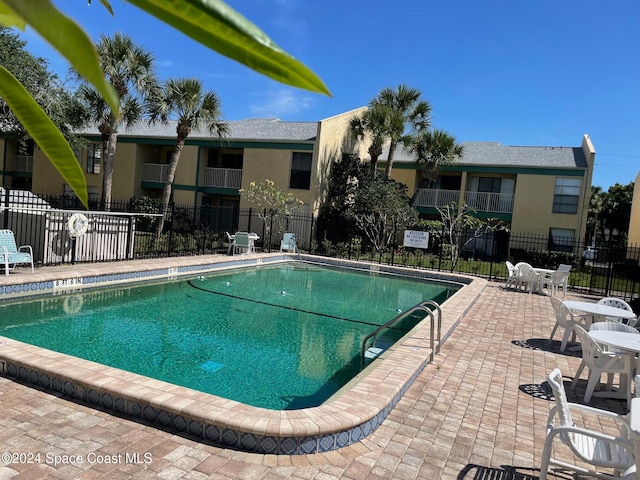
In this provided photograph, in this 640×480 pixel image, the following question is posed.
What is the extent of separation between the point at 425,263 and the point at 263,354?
14314mm

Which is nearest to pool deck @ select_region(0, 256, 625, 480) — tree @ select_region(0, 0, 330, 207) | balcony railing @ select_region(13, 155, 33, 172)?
tree @ select_region(0, 0, 330, 207)

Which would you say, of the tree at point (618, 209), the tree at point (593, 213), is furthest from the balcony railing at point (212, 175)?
the tree at point (618, 209)

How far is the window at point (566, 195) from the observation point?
23578 mm

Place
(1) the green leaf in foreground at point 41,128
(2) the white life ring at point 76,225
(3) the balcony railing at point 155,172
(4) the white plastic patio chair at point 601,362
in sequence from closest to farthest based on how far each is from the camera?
(1) the green leaf in foreground at point 41,128 → (4) the white plastic patio chair at point 601,362 → (2) the white life ring at point 76,225 → (3) the balcony railing at point 155,172

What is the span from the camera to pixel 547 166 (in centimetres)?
2389

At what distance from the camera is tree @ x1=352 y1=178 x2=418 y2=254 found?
21.5 meters

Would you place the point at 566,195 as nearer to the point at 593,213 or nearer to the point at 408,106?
the point at 408,106

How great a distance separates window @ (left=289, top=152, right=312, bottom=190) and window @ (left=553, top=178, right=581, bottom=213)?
40.8 ft

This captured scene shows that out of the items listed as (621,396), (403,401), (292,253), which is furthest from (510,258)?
(403,401)

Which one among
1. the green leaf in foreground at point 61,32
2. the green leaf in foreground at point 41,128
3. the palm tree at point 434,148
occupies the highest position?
the palm tree at point 434,148

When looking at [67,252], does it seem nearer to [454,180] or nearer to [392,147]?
[392,147]

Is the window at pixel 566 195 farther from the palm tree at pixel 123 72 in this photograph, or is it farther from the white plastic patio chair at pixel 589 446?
the white plastic patio chair at pixel 589 446

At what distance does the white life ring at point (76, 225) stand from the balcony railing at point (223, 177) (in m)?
13.6

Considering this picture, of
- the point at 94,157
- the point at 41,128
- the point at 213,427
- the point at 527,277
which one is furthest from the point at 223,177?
the point at 41,128
